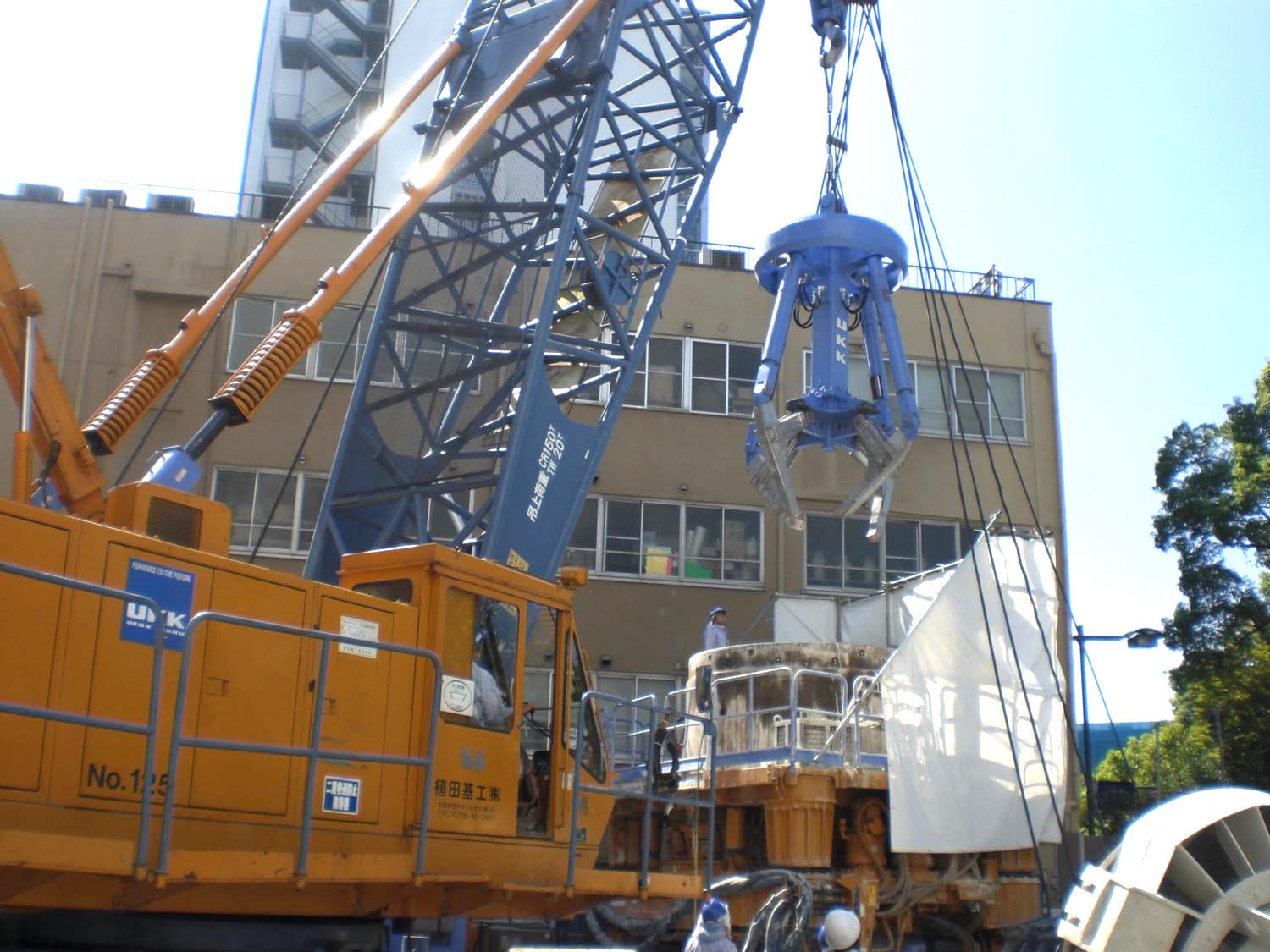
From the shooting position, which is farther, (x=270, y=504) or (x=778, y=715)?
(x=270, y=504)

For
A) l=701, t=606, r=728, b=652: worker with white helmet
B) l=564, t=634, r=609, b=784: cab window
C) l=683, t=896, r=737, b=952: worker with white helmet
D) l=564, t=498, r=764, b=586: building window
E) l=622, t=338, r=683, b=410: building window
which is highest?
l=622, t=338, r=683, b=410: building window

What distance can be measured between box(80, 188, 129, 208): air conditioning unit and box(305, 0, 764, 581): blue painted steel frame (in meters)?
12.9

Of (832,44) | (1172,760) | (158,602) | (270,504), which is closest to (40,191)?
(270,504)

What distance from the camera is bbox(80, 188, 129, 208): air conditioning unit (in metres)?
26.3

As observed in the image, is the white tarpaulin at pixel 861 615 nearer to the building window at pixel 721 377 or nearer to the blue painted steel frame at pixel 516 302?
the building window at pixel 721 377

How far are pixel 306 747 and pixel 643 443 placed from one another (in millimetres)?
19006

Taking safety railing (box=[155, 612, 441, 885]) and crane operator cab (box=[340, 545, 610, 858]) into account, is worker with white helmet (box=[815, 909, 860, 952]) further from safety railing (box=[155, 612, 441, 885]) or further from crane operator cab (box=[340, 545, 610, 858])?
safety railing (box=[155, 612, 441, 885])

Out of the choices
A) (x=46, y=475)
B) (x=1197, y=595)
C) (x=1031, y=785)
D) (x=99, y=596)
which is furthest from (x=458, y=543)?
(x=1197, y=595)

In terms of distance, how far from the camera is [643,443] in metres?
26.8

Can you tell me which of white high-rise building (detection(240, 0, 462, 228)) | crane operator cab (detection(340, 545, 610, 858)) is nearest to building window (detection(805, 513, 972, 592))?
crane operator cab (detection(340, 545, 610, 858))

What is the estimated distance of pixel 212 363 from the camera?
25.5 meters

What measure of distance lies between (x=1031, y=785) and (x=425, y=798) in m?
10.6

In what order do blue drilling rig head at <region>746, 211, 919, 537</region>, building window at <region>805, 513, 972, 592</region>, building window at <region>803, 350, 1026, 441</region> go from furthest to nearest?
1. building window at <region>803, 350, 1026, 441</region>
2. building window at <region>805, 513, 972, 592</region>
3. blue drilling rig head at <region>746, 211, 919, 537</region>

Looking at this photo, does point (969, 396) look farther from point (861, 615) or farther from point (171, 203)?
point (171, 203)
